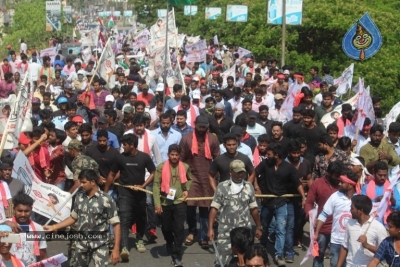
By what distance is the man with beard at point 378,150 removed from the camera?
10.3 m

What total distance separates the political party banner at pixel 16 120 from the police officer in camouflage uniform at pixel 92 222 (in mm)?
2090

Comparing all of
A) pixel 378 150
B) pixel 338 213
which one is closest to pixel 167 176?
pixel 338 213

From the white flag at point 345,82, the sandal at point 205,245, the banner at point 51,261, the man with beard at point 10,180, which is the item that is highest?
the white flag at point 345,82

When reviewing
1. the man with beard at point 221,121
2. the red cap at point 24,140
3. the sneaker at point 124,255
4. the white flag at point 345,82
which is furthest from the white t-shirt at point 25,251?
the white flag at point 345,82

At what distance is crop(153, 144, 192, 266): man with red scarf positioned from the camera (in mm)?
9117

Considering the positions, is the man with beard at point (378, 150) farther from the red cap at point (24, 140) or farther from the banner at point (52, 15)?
the banner at point (52, 15)

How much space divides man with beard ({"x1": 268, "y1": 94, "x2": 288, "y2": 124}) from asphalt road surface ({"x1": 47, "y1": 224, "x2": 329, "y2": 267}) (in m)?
3.69

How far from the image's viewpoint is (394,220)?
20.9 ft

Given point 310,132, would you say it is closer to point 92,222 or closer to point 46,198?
point 46,198

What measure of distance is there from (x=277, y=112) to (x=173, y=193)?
520 centimetres

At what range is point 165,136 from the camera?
10.8 meters

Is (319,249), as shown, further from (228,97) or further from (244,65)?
(244,65)

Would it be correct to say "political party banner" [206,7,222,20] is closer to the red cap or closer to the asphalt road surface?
the red cap

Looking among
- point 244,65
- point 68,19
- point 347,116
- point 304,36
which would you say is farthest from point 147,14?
point 347,116
